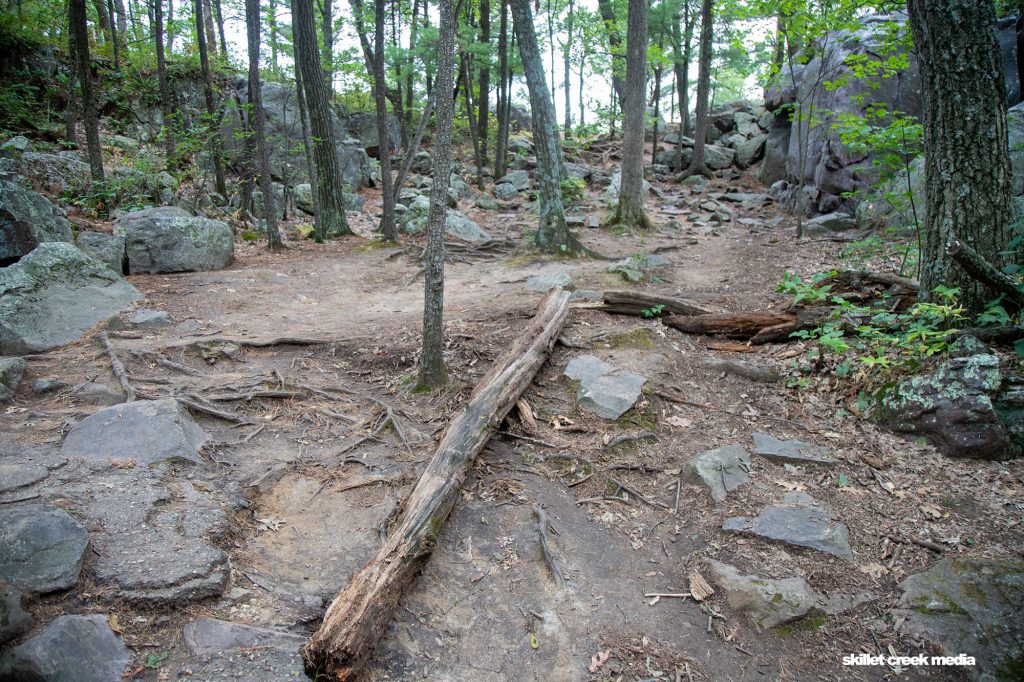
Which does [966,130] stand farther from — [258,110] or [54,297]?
[258,110]

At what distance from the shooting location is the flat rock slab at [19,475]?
11.3 ft

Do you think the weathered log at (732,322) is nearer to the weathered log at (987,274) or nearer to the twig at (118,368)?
the weathered log at (987,274)

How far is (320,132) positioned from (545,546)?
12537mm

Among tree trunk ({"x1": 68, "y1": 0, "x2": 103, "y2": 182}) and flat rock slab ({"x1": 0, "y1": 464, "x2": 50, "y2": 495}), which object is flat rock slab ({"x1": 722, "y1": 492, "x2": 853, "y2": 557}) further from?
tree trunk ({"x1": 68, "y1": 0, "x2": 103, "y2": 182})

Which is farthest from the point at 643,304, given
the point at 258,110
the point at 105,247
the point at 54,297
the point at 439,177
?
the point at 258,110

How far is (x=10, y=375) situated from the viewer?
4.89m

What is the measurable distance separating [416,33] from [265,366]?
15.5 metres

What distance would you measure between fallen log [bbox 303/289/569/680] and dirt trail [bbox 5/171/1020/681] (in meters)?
0.17

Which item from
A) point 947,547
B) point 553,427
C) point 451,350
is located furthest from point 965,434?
point 451,350

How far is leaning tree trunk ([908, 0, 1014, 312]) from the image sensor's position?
482cm

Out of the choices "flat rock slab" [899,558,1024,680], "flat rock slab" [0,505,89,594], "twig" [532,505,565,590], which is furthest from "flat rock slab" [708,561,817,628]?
"flat rock slab" [0,505,89,594]

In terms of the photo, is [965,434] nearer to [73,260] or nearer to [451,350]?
[451,350]

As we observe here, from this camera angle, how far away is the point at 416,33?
1805 centimetres

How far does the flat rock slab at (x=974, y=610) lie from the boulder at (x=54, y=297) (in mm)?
7712
